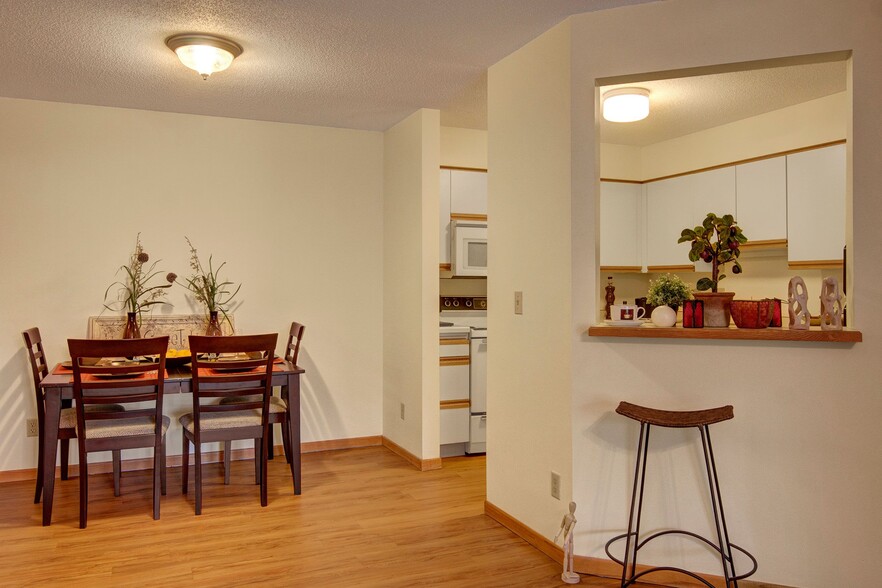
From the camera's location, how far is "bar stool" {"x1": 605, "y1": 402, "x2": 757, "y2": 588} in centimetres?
256

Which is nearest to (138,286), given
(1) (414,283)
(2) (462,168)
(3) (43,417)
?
(3) (43,417)

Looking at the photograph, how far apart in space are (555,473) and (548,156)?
1438mm

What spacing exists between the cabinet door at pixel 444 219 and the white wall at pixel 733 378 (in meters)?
1.62

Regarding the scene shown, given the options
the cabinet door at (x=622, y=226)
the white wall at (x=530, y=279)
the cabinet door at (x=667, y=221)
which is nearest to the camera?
the white wall at (x=530, y=279)

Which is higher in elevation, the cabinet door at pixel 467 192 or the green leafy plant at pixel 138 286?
the cabinet door at pixel 467 192

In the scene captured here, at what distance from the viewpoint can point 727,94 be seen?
416 centimetres

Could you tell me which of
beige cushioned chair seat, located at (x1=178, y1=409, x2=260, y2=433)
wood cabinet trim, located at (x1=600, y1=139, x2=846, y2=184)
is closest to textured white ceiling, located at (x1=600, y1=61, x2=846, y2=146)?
wood cabinet trim, located at (x1=600, y1=139, x2=846, y2=184)

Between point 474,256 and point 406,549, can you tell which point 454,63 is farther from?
point 406,549

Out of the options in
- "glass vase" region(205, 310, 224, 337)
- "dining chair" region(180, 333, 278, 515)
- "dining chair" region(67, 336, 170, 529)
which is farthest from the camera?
"glass vase" region(205, 310, 224, 337)

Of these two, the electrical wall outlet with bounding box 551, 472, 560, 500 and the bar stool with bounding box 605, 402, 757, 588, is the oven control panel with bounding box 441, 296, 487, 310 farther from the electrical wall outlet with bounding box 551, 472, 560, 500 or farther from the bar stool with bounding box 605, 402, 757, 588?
the bar stool with bounding box 605, 402, 757, 588

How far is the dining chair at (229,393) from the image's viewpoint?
11.6ft

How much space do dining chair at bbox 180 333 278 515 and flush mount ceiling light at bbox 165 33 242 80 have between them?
1.36m

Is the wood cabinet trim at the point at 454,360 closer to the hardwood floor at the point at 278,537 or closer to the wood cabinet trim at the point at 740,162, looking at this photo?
the hardwood floor at the point at 278,537

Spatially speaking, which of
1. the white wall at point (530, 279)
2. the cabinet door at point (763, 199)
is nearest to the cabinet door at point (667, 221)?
the cabinet door at point (763, 199)
